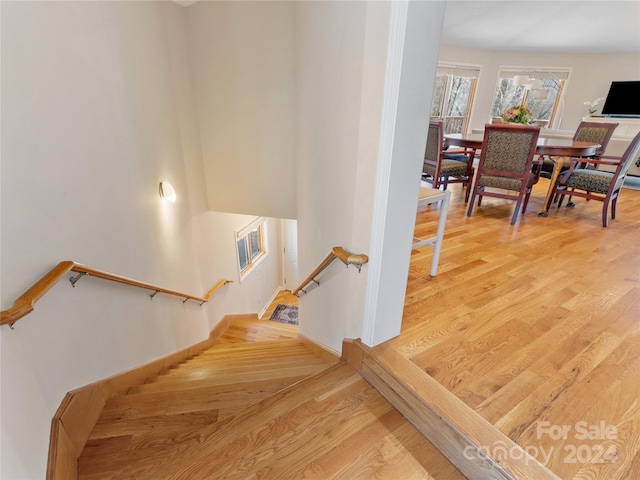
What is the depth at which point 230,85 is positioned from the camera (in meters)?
3.07

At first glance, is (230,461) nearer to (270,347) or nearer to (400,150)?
(400,150)

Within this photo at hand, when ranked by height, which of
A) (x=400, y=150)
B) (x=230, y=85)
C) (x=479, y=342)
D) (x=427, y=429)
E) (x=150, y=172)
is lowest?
(x=427, y=429)

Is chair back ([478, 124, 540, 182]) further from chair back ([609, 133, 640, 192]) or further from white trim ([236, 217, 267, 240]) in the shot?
white trim ([236, 217, 267, 240])

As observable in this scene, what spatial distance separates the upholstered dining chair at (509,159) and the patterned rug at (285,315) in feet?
13.8

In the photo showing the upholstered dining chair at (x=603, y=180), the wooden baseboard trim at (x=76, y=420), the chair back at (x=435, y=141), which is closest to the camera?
the wooden baseboard trim at (x=76, y=420)

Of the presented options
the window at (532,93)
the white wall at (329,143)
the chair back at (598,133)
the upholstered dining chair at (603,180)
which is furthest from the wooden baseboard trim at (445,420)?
the window at (532,93)

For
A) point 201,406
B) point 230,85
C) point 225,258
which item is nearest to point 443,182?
point 230,85

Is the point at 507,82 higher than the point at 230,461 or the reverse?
higher

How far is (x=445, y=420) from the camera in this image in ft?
4.24

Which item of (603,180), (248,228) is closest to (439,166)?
(603,180)

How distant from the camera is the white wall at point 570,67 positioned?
6.26m

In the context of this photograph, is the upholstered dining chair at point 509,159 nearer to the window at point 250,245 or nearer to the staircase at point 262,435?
the staircase at point 262,435

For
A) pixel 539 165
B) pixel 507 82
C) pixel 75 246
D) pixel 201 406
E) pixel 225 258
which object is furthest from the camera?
pixel 507 82

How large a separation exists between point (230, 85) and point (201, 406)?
274 cm
